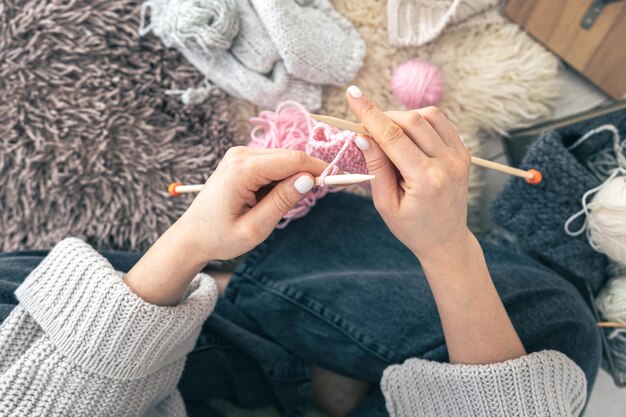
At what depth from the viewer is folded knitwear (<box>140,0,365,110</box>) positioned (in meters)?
0.89

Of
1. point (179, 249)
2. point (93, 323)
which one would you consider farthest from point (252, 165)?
point (93, 323)

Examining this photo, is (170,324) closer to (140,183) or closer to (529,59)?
(140,183)

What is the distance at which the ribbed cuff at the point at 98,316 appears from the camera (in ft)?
2.10

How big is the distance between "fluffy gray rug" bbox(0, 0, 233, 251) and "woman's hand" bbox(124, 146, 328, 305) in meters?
0.35

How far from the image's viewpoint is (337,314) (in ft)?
2.80

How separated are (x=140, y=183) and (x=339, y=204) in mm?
379

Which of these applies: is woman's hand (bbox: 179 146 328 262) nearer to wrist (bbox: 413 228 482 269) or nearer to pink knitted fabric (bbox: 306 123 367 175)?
pink knitted fabric (bbox: 306 123 367 175)

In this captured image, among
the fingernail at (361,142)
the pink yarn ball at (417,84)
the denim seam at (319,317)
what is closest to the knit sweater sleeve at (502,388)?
the denim seam at (319,317)

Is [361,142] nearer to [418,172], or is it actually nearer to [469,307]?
[418,172]

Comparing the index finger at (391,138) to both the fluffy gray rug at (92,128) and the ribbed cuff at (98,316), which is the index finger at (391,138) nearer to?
the ribbed cuff at (98,316)

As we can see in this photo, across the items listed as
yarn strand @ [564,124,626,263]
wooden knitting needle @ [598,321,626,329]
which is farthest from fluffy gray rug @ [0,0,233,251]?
wooden knitting needle @ [598,321,626,329]

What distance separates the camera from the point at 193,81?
3.17ft

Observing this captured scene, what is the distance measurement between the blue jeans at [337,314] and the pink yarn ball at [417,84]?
22 centimetres

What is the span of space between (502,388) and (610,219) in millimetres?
360
